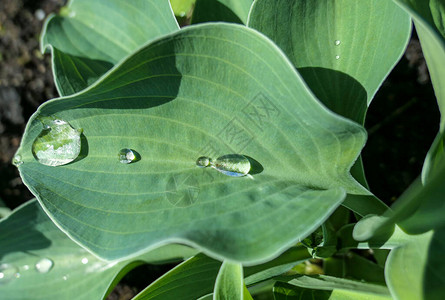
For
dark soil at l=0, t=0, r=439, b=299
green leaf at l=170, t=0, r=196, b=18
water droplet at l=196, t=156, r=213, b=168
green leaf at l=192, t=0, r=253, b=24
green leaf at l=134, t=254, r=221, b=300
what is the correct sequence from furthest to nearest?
dark soil at l=0, t=0, r=439, b=299 < green leaf at l=170, t=0, r=196, b=18 < green leaf at l=192, t=0, r=253, b=24 < green leaf at l=134, t=254, r=221, b=300 < water droplet at l=196, t=156, r=213, b=168

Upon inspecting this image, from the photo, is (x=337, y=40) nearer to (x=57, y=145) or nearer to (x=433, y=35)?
(x=433, y=35)

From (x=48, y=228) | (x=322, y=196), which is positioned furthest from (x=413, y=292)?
(x=48, y=228)

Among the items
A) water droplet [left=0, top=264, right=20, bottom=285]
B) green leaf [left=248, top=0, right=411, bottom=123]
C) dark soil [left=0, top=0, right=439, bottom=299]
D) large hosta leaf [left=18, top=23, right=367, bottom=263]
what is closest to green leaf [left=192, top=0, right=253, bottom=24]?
green leaf [left=248, top=0, right=411, bottom=123]

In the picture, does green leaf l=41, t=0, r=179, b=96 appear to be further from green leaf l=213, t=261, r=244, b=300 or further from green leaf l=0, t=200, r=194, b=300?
A: green leaf l=213, t=261, r=244, b=300

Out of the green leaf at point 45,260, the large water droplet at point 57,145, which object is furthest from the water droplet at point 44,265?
the large water droplet at point 57,145

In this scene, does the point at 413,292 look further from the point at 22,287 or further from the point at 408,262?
the point at 22,287

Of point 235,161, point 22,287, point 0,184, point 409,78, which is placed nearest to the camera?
point 235,161

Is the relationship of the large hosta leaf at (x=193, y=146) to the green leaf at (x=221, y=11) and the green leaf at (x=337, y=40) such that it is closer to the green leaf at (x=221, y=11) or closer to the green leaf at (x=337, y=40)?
the green leaf at (x=337, y=40)
